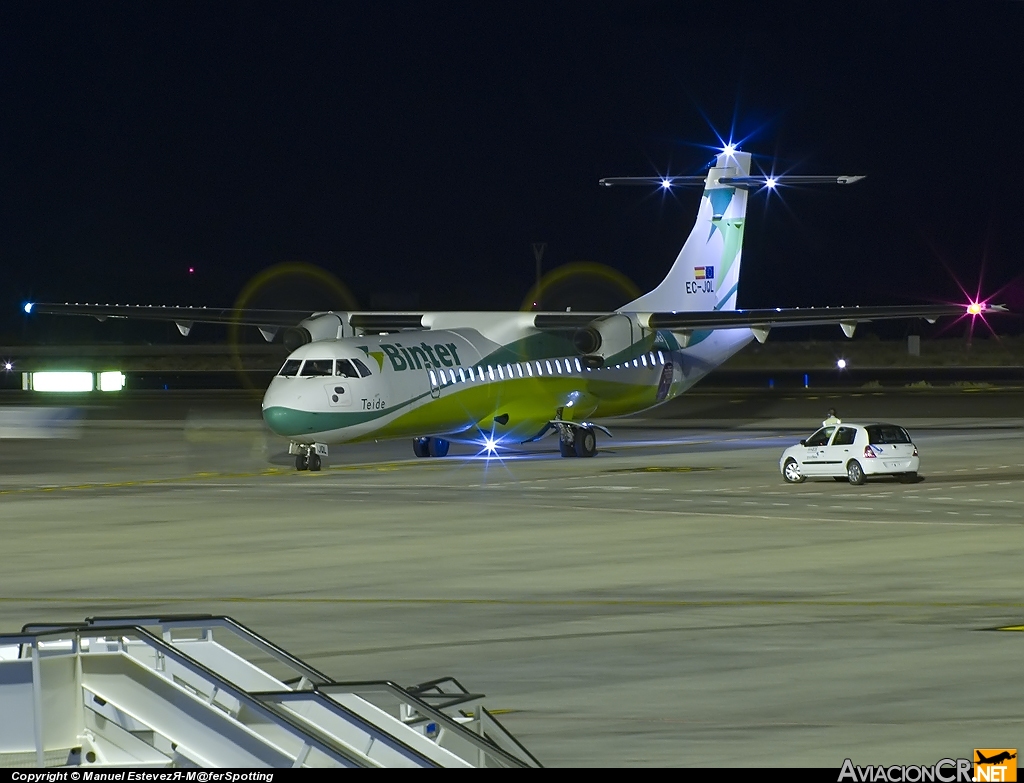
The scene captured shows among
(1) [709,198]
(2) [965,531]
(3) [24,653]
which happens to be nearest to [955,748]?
(3) [24,653]

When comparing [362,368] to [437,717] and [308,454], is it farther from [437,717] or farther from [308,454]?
[437,717]

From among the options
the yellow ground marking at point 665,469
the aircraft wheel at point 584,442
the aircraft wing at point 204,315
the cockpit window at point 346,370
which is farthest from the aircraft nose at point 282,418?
the aircraft wing at point 204,315

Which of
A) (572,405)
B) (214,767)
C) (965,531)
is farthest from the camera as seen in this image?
(572,405)

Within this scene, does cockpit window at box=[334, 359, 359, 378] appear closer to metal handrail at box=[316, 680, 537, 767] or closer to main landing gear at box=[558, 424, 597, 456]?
main landing gear at box=[558, 424, 597, 456]

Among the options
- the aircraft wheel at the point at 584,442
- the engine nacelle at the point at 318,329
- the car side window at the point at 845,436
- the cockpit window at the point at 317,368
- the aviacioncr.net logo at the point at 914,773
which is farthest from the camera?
the engine nacelle at the point at 318,329

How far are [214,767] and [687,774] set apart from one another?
3.43 metres

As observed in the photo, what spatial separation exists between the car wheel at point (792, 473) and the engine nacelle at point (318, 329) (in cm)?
1475

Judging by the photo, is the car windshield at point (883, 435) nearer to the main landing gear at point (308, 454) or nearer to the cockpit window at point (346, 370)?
the cockpit window at point (346, 370)

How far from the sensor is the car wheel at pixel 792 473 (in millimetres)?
34031

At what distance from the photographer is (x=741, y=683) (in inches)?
518

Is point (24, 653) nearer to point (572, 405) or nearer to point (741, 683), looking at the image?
point (741, 683)

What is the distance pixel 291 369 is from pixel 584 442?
8524mm

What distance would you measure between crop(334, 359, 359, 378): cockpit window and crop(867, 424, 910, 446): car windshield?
1169 centimetres

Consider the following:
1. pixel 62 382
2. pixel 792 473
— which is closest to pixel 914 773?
pixel 792 473
